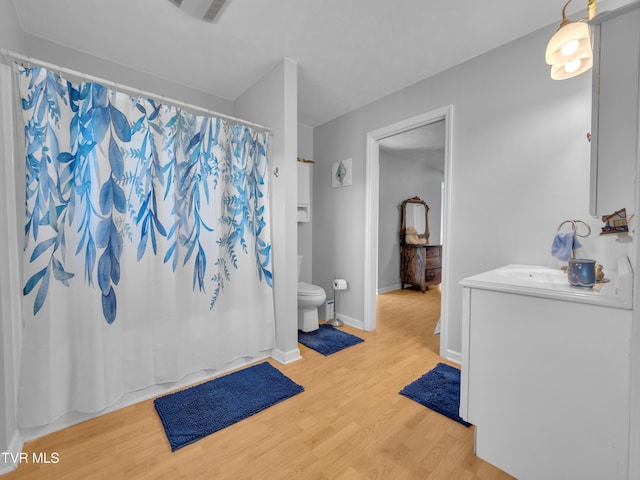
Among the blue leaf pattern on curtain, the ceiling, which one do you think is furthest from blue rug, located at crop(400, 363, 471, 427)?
the ceiling

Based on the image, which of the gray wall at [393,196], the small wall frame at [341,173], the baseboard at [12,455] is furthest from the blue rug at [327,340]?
the gray wall at [393,196]

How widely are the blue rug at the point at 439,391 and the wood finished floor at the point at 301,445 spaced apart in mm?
62

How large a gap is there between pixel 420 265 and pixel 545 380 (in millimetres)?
3682

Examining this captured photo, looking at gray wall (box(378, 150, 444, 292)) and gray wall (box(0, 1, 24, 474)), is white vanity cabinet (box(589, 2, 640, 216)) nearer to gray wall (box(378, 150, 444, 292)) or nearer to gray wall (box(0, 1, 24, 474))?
gray wall (box(0, 1, 24, 474))

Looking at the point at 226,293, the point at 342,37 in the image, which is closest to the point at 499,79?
the point at 342,37

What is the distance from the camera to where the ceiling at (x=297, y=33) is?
5.57 ft

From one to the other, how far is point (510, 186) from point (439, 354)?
1531 millimetres

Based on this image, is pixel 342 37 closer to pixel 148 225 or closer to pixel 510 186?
pixel 510 186

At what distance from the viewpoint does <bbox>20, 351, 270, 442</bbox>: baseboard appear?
1.50m

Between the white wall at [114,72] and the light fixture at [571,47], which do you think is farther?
the white wall at [114,72]

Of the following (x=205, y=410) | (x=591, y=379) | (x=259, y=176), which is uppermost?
(x=259, y=176)

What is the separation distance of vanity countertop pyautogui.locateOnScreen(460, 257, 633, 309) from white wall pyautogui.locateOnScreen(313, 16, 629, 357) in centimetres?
41

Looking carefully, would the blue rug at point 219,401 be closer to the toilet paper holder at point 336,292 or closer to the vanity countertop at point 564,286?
the toilet paper holder at point 336,292

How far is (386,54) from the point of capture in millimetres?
2160
